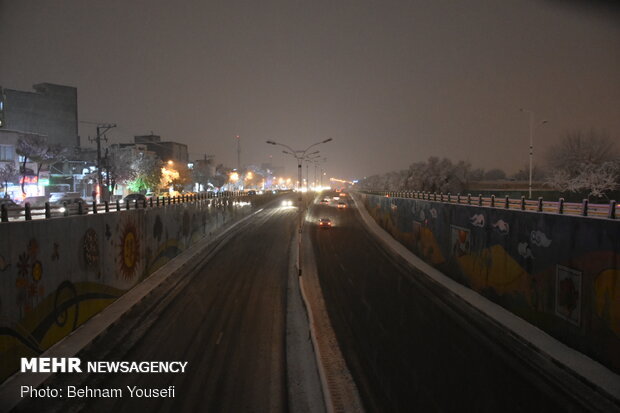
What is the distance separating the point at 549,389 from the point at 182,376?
1045 centimetres

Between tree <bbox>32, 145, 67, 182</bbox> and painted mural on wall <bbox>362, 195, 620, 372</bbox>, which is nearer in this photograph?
painted mural on wall <bbox>362, 195, 620, 372</bbox>

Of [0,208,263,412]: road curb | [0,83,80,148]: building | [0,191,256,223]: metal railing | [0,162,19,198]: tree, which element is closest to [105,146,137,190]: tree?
[0,162,19,198]: tree

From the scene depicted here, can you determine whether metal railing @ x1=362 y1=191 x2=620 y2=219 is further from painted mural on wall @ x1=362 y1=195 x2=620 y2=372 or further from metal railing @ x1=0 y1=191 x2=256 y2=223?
metal railing @ x1=0 y1=191 x2=256 y2=223

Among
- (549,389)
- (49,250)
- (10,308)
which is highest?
(49,250)

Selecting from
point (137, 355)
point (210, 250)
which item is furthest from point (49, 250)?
point (210, 250)

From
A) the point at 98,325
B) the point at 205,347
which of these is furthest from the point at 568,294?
the point at 98,325

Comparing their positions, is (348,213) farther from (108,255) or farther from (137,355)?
(137,355)

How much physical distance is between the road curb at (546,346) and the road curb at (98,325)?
49.8 ft

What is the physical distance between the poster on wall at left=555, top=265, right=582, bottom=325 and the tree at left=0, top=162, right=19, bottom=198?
2636 inches

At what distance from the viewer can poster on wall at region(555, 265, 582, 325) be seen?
15.4 meters

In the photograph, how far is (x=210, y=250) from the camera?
3891 cm

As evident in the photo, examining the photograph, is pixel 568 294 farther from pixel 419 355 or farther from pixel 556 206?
pixel 419 355

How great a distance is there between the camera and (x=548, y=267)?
17.5 m

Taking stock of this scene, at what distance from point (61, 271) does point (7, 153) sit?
204 ft
